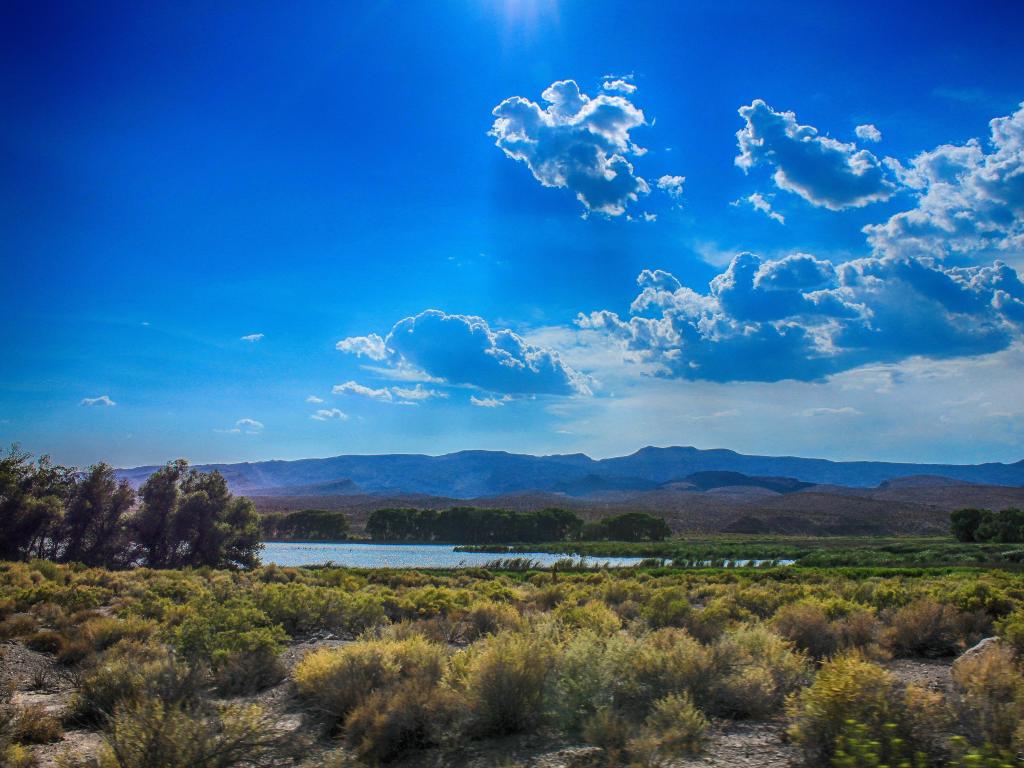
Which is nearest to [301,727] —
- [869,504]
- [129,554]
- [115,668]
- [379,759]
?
[379,759]

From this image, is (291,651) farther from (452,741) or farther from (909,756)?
(909,756)

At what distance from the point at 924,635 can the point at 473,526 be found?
99.1m

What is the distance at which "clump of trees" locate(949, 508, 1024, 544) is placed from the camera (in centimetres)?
7344

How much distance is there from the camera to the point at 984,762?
232 inches

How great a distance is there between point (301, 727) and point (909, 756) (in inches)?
317

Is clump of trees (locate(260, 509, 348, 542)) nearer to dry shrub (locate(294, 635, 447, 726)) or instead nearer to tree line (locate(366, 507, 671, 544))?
tree line (locate(366, 507, 671, 544))

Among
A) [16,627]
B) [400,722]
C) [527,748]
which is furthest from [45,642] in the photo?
[527,748]

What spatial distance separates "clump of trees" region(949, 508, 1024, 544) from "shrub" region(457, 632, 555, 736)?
272 ft

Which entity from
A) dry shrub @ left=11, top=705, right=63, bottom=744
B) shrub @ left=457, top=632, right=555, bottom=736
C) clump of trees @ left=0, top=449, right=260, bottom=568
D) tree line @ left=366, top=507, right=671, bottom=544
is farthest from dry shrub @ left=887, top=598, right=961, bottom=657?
tree line @ left=366, top=507, right=671, bottom=544

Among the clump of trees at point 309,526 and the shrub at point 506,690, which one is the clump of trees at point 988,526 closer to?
the shrub at point 506,690

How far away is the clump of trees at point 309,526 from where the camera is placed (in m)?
114

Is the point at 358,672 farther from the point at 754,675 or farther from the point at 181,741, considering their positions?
the point at 754,675

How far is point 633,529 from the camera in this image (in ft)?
338

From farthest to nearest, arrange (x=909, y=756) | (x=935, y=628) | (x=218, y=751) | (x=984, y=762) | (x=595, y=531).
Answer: (x=595, y=531) < (x=935, y=628) < (x=218, y=751) < (x=909, y=756) < (x=984, y=762)
